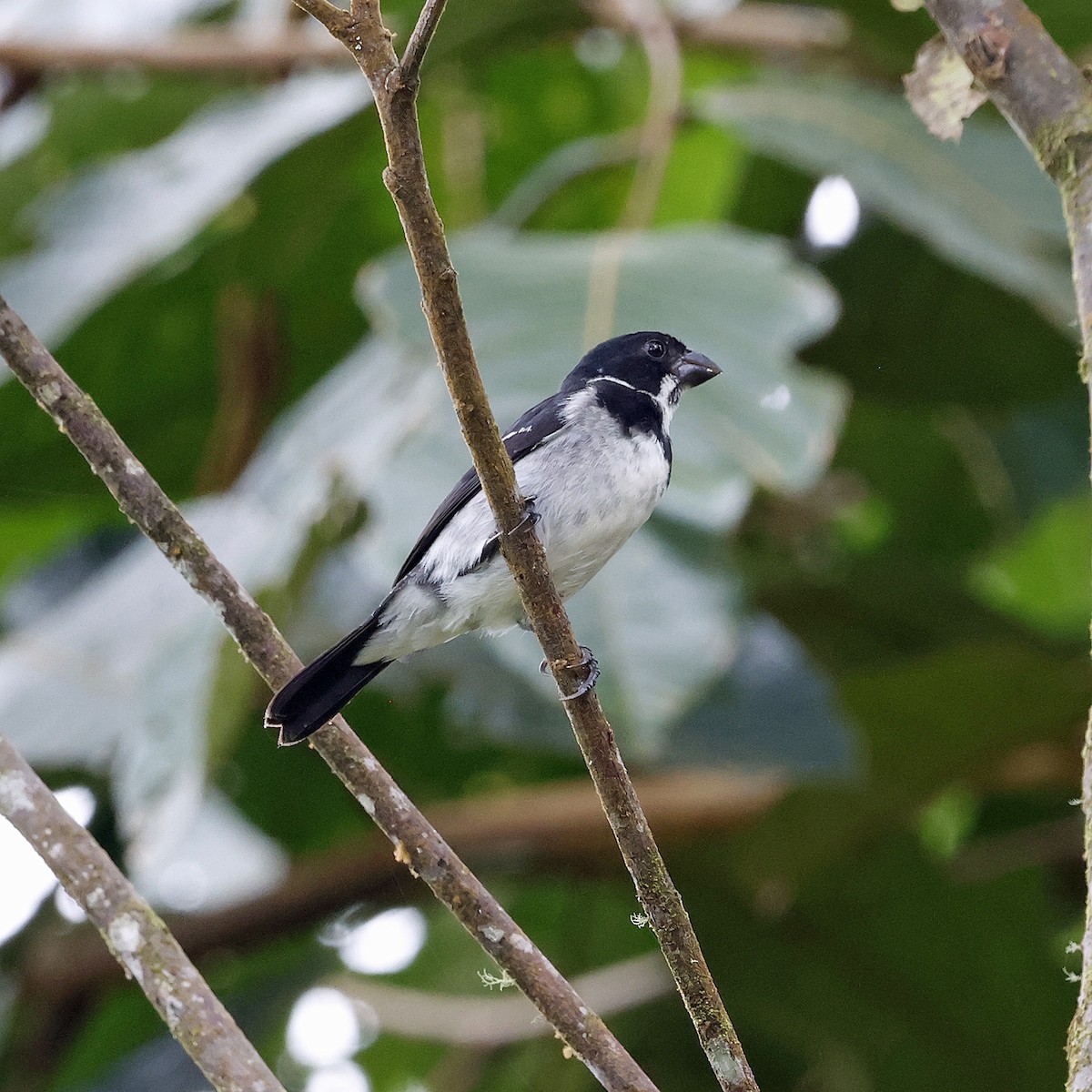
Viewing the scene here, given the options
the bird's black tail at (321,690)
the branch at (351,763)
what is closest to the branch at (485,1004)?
the bird's black tail at (321,690)

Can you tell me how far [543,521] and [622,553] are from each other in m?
0.44

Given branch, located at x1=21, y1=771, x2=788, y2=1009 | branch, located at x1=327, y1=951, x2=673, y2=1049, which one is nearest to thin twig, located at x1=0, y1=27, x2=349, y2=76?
branch, located at x1=21, y1=771, x2=788, y2=1009

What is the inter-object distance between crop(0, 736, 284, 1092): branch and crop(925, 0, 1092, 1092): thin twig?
1.12 meters

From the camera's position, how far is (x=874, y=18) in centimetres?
476

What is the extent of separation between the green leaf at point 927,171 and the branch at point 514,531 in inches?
97.6

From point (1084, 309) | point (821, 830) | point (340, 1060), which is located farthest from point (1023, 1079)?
point (1084, 309)

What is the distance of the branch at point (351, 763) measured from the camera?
6.07ft

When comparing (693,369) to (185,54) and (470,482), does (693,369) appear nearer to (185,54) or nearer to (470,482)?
(470,482)

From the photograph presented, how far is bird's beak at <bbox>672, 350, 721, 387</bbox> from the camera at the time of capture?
11.3 feet

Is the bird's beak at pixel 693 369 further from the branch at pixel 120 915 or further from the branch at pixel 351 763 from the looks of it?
the branch at pixel 120 915

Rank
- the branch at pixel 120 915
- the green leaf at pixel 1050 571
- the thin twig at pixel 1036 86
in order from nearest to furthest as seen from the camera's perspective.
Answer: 1. the branch at pixel 120 915
2. the thin twig at pixel 1036 86
3. the green leaf at pixel 1050 571

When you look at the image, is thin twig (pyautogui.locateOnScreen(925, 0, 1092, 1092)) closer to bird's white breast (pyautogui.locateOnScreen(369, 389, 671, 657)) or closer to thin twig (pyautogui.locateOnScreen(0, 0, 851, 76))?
bird's white breast (pyautogui.locateOnScreen(369, 389, 671, 657))

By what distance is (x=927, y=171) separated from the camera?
4453mm

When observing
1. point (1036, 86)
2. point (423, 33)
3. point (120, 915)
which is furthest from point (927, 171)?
point (120, 915)
